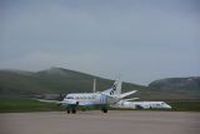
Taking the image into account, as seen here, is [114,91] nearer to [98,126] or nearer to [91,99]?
[91,99]

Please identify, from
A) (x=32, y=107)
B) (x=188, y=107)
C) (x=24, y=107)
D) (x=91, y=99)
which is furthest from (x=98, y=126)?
(x=188, y=107)

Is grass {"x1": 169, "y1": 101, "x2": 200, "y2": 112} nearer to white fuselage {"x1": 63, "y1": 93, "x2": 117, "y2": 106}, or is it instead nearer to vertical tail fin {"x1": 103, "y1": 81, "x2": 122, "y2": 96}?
vertical tail fin {"x1": 103, "y1": 81, "x2": 122, "y2": 96}

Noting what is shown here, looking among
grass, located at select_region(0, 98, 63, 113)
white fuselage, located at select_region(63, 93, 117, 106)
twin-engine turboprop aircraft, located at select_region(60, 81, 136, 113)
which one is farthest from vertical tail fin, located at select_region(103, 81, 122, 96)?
grass, located at select_region(0, 98, 63, 113)

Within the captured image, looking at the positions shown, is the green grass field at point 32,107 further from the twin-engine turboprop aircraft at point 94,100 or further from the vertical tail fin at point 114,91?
the vertical tail fin at point 114,91

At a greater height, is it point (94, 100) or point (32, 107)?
point (32, 107)

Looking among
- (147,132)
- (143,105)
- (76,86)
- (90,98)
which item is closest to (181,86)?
(76,86)

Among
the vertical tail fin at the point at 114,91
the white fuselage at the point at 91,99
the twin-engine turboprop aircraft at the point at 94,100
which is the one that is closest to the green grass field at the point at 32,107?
the twin-engine turboprop aircraft at the point at 94,100

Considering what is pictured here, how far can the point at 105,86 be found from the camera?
18638 cm

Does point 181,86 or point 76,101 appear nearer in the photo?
point 76,101

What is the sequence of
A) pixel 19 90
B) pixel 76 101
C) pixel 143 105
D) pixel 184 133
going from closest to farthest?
pixel 184 133 < pixel 76 101 < pixel 143 105 < pixel 19 90

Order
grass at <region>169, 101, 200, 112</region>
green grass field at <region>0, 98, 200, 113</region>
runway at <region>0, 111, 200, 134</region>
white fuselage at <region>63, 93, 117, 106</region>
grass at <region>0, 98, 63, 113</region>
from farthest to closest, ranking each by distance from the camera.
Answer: grass at <region>169, 101, 200, 112</region> < white fuselage at <region>63, 93, 117, 106</region> < green grass field at <region>0, 98, 200, 113</region> < grass at <region>0, 98, 63, 113</region> < runway at <region>0, 111, 200, 134</region>

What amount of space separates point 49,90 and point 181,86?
159 ft

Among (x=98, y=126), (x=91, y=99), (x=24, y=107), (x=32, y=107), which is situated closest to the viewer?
(x=98, y=126)

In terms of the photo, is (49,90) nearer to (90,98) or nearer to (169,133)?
(90,98)
